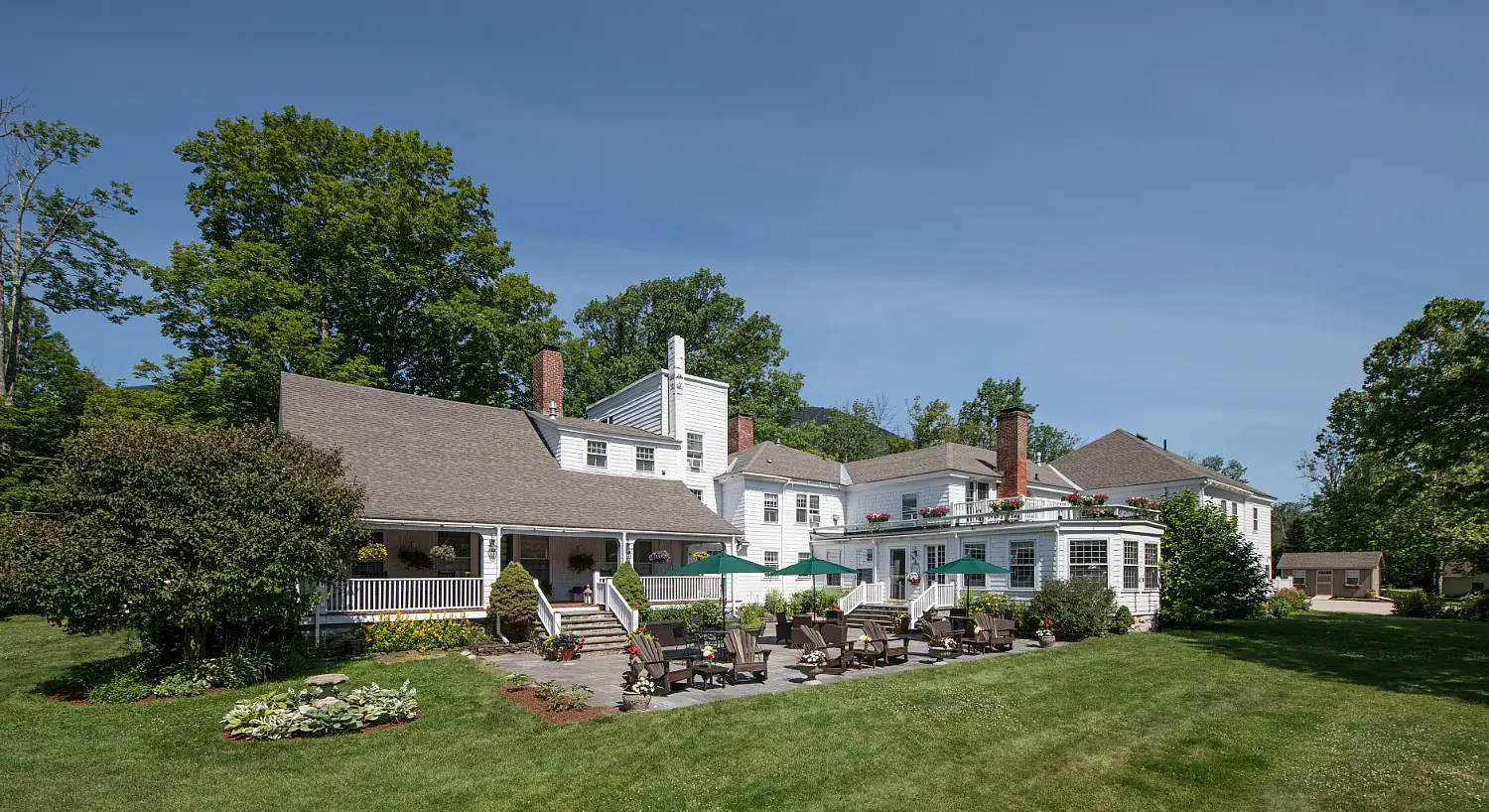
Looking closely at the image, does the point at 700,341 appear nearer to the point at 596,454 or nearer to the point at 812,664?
the point at 596,454

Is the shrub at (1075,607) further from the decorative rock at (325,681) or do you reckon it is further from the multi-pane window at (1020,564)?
the decorative rock at (325,681)

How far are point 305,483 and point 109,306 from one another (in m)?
29.8

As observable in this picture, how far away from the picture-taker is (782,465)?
104ft

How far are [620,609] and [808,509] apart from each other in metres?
12.7

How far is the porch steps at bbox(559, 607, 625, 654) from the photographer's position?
63.6 feet

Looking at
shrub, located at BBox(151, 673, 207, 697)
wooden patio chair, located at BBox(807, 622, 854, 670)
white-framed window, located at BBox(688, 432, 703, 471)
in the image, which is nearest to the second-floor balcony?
white-framed window, located at BBox(688, 432, 703, 471)

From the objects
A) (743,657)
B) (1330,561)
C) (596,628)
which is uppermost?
(743,657)

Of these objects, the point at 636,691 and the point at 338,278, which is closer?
the point at 636,691

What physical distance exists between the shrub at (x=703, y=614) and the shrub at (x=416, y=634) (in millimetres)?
6282

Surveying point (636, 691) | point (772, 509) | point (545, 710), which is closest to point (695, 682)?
point (636, 691)

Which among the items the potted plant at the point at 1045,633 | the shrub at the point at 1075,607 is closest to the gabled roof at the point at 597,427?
the shrub at the point at 1075,607

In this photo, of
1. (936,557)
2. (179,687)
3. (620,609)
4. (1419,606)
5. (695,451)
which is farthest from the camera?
(1419,606)

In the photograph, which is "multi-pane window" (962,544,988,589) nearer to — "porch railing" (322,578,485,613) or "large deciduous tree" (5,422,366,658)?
"porch railing" (322,578,485,613)

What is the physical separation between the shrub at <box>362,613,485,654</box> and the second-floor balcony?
15558 mm
